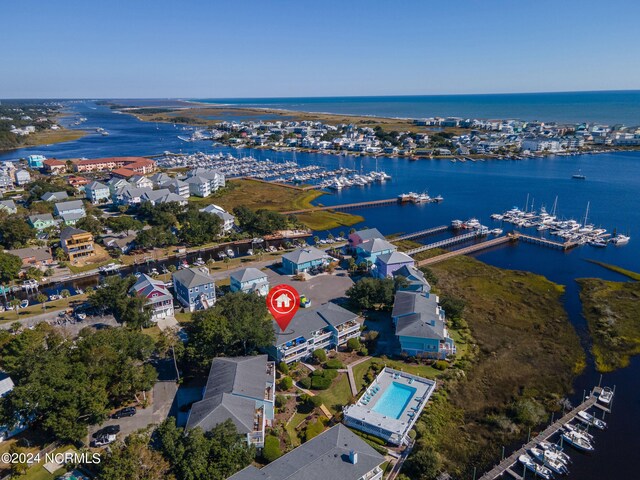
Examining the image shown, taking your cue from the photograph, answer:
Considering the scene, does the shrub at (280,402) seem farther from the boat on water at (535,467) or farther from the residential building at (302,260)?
the residential building at (302,260)

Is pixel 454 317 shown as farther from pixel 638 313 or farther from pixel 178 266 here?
pixel 178 266

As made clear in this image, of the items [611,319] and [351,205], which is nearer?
[611,319]

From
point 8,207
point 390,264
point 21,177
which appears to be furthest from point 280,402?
point 21,177

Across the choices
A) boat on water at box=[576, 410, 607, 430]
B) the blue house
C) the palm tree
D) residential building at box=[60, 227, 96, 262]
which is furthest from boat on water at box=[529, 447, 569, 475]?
residential building at box=[60, 227, 96, 262]

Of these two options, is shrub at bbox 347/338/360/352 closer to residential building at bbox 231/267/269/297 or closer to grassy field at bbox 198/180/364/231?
residential building at bbox 231/267/269/297

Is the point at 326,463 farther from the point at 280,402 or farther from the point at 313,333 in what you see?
the point at 313,333

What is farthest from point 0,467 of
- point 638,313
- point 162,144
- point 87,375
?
point 162,144
